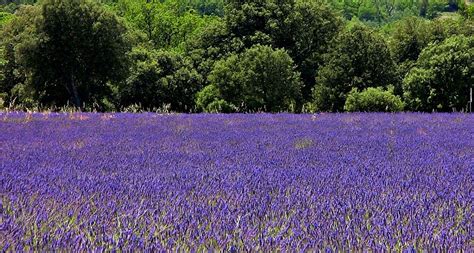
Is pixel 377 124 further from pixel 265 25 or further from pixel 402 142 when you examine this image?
pixel 265 25

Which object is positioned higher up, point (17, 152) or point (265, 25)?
point (265, 25)

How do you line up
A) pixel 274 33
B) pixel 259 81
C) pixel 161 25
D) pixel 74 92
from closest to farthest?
pixel 259 81
pixel 74 92
pixel 274 33
pixel 161 25

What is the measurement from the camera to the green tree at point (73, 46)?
31547 millimetres

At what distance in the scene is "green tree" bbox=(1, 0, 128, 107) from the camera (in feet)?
104

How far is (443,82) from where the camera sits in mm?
30812

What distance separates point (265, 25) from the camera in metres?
41.5

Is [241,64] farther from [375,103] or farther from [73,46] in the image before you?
[73,46]

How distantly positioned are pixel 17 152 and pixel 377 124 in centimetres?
863

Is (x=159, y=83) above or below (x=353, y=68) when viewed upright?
below

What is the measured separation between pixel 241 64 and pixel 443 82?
1148cm

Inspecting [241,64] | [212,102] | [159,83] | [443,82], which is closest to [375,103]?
[443,82]

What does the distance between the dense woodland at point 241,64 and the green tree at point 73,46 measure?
59 millimetres

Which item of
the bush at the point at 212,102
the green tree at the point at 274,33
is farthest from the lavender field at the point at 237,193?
the green tree at the point at 274,33

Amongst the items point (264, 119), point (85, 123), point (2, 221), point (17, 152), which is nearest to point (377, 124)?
point (264, 119)
